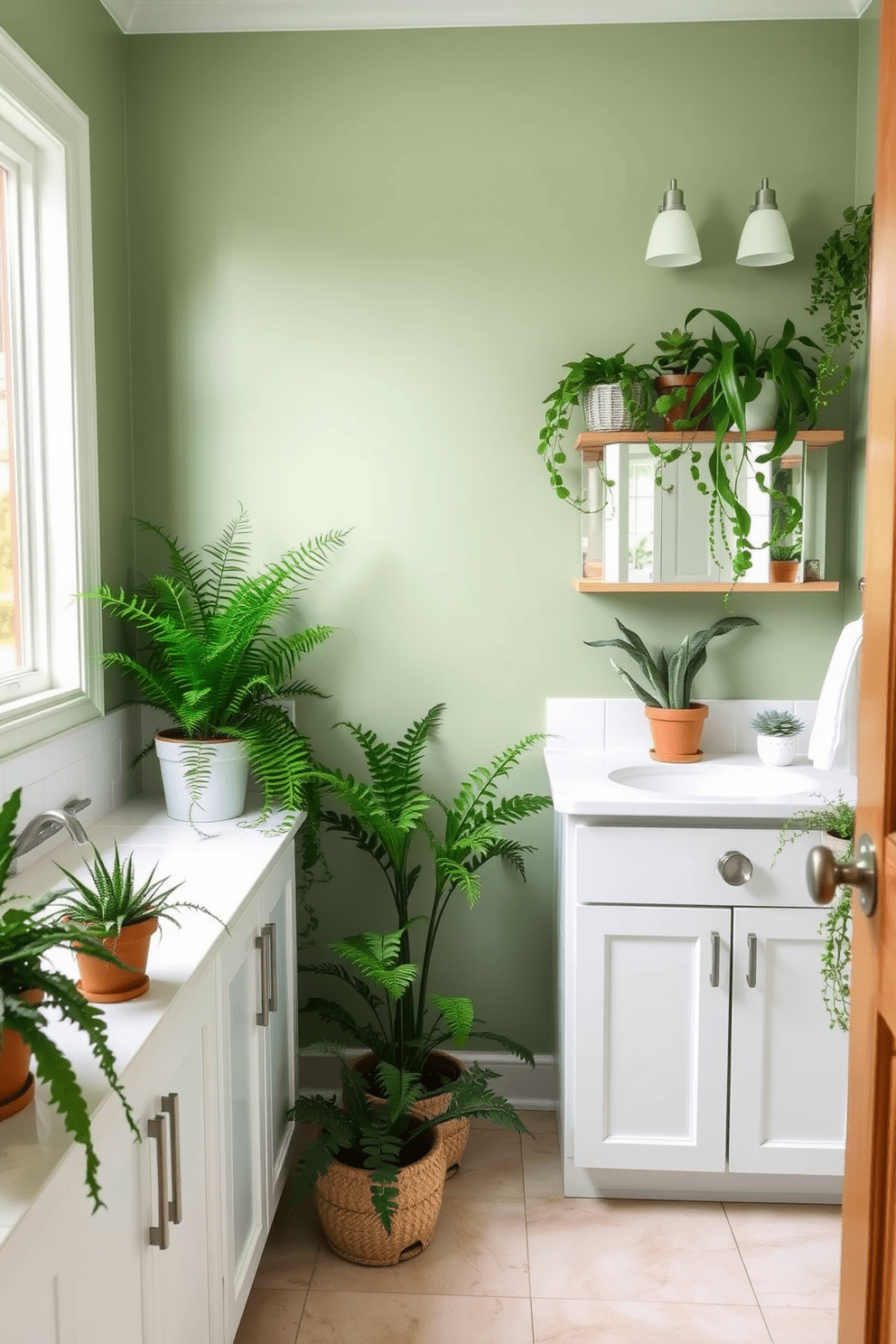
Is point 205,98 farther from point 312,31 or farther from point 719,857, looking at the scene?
point 719,857

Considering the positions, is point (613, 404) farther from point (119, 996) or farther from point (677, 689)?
point (119, 996)

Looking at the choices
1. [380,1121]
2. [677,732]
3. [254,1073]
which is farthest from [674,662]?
[254,1073]

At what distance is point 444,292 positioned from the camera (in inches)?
106

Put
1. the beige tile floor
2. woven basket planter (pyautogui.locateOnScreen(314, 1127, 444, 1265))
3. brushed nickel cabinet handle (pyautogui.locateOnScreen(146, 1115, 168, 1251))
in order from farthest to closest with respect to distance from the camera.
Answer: woven basket planter (pyautogui.locateOnScreen(314, 1127, 444, 1265)) → the beige tile floor → brushed nickel cabinet handle (pyautogui.locateOnScreen(146, 1115, 168, 1251))

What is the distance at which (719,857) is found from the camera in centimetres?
229

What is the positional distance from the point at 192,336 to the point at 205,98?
1.88 ft

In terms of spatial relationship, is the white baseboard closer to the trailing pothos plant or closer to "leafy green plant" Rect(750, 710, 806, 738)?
"leafy green plant" Rect(750, 710, 806, 738)

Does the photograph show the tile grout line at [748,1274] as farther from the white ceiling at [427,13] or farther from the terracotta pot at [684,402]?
the white ceiling at [427,13]

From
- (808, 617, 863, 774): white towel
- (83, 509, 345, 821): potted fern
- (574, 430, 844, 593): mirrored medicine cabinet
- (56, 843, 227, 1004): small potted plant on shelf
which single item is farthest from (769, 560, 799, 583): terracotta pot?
(56, 843, 227, 1004): small potted plant on shelf

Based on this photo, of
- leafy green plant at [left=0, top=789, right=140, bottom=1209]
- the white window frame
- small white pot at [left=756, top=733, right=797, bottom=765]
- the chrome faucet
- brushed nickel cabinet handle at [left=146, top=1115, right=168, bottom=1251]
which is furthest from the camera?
small white pot at [left=756, top=733, right=797, bottom=765]

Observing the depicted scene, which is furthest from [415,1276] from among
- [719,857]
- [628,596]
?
[628,596]

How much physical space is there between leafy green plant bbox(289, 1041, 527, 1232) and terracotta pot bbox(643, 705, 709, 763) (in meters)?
0.87

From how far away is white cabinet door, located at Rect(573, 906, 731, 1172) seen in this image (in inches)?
91.3

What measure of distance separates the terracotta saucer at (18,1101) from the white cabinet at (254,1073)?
558 mm
